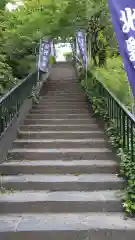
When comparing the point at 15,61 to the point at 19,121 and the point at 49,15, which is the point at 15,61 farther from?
the point at 19,121

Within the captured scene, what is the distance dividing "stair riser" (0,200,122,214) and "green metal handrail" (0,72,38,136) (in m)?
1.75

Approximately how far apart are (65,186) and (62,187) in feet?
0.16

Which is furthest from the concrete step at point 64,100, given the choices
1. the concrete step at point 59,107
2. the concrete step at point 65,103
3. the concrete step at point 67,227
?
the concrete step at point 67,227

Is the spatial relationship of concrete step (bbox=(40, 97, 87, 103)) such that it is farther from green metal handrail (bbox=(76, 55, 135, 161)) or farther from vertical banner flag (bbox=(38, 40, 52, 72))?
green metal handrail (bbox=(76, 55, 135, 161))

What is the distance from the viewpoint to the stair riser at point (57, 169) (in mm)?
5844

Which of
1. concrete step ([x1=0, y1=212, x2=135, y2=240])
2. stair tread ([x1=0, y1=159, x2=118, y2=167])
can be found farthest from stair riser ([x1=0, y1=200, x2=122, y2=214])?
stair tread ([x1=0, y1=159, x2=118, y2=167])

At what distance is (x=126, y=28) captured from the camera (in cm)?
403

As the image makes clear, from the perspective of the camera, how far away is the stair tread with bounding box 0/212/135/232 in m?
4.23

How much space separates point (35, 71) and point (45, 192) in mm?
7377

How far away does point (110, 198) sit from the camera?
4938mm

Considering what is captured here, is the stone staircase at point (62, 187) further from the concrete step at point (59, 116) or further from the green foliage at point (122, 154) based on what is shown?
the concrete step at point (59, 116)

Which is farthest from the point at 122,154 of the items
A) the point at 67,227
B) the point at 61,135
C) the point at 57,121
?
the point at 57,121

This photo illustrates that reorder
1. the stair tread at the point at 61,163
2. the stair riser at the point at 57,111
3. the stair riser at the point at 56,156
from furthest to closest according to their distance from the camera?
the stair riser at the point at 57,111
the stair riser at the point at 56,156
the stair tread at the point at 61,163

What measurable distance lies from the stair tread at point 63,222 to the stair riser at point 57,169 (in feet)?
3.91
